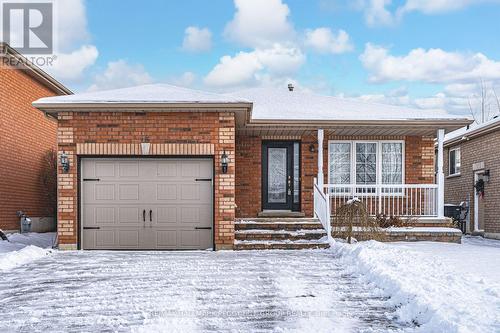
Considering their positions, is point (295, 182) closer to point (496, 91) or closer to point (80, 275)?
point (80, 275)

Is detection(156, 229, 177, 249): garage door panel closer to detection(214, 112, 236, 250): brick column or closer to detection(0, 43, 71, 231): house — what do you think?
detection(214, 112, 236, 250): brick column

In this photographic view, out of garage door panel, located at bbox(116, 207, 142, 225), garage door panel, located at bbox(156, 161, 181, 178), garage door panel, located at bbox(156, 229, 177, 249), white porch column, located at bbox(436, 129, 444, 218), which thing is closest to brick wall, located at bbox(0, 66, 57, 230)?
garage door panel, located at bbox(116, 207, 142, 225)

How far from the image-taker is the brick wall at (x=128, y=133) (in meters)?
12.0

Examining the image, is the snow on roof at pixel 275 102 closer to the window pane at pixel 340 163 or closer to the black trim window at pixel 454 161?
the window pane at pixel 340 163

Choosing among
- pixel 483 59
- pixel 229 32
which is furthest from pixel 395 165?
pixel 483 59

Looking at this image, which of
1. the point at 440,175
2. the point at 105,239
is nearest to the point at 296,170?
the point at 440,175

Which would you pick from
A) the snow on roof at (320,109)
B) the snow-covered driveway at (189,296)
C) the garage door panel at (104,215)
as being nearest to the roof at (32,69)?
the garage door panel at (104,215)

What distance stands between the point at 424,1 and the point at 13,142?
14.3 metres

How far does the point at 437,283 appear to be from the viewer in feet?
23.5

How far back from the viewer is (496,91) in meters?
42.3

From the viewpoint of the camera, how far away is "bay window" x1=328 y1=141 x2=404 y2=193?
626 inches

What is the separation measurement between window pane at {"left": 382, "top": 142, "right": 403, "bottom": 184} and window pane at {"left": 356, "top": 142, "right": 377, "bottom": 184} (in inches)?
11.5

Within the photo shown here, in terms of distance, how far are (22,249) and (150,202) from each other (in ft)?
9.19

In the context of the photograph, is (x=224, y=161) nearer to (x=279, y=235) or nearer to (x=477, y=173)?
(x=279, y=235)
